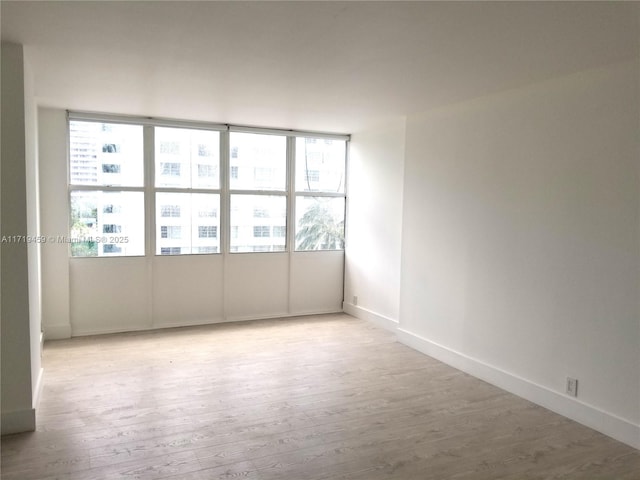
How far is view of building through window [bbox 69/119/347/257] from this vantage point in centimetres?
520

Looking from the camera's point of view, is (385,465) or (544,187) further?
(544,187)

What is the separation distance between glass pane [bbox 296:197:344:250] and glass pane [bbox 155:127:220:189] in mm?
1242

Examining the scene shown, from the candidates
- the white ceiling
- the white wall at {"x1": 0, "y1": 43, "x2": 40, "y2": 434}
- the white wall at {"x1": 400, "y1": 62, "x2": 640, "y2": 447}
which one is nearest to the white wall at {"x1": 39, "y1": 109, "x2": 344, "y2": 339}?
the white ceiling

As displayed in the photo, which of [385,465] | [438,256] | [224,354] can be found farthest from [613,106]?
[224,354]

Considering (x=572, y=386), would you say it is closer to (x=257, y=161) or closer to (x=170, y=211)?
(x=257, y=161)

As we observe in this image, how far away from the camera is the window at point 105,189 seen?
202 inches

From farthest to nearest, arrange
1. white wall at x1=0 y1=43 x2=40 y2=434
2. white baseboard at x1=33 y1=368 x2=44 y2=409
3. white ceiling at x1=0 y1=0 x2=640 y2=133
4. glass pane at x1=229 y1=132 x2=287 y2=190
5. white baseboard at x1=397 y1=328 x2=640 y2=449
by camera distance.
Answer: glass pane at x1=229 y1=132 x2=287 y2=190, white baseboard at x1=33 y1=368 x2=44 y2=409, white baseboard at x1=397 y1=328 x2=640 y2=449, white wall at x1=0 y1=43 x2=40 y2=434, white ceiling at x1=0 y1=0 x2=640 y2=133

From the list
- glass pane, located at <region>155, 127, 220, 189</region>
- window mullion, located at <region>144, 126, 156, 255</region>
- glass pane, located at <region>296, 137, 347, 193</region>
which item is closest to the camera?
window mullion, located at <region>144, 126, 156, 255</region>

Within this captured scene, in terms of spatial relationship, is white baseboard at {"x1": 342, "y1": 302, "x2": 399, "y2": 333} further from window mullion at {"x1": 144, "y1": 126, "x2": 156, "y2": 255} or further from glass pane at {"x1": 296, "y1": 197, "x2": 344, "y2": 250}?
window mullion at {"x1": 144, "y1": 126, "x2": 156, "y2": 255}

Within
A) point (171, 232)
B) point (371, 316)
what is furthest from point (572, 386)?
point (171, 232)

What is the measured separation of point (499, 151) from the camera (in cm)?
389

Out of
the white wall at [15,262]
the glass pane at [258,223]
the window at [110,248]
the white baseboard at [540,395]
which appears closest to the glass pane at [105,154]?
the window at [110,248]

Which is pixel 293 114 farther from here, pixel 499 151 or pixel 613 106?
pixel 613 106

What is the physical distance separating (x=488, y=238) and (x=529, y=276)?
51cm
